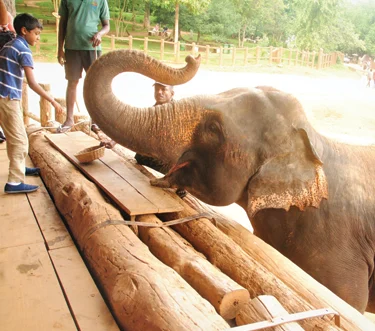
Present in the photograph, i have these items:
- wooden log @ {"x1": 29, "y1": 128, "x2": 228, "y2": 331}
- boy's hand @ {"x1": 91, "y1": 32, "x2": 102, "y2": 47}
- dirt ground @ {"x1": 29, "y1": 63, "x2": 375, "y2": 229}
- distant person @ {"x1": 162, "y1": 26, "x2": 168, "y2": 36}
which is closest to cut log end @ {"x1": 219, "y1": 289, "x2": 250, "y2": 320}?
wooden log @ {"x1": 29, "y1": 128, "x2": 228, "y2": 331}

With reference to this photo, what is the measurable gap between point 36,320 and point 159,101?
7.87ft

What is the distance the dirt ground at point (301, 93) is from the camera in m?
13.1

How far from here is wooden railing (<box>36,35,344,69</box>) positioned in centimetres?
2494

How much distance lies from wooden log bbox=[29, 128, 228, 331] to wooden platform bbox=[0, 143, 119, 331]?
0.19 ft

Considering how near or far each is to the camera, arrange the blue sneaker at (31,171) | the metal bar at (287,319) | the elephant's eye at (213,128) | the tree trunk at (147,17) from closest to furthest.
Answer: the metal bar at (287,319)
the elephant's eye at (213,128)
the blue sneaker at (31,171)
the tree trunk at (147,17)

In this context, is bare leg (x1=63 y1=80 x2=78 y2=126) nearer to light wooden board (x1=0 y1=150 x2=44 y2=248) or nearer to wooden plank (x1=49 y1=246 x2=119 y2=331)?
light wooden board (x1=0 y1=150 x2=44 y2=248)

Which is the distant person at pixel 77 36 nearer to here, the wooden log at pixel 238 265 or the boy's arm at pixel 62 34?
the boy's arm at pixel 62 34

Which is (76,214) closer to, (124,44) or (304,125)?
(304,125)

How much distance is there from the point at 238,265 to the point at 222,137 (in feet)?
2.74

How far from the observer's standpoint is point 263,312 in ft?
4.98

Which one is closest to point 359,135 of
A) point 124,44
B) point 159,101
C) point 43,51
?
point 159,101

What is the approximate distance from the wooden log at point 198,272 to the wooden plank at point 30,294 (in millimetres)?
502

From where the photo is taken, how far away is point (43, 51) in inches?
865

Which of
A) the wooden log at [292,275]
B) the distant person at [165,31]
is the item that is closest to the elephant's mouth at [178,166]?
the wooden log at [292,275]
